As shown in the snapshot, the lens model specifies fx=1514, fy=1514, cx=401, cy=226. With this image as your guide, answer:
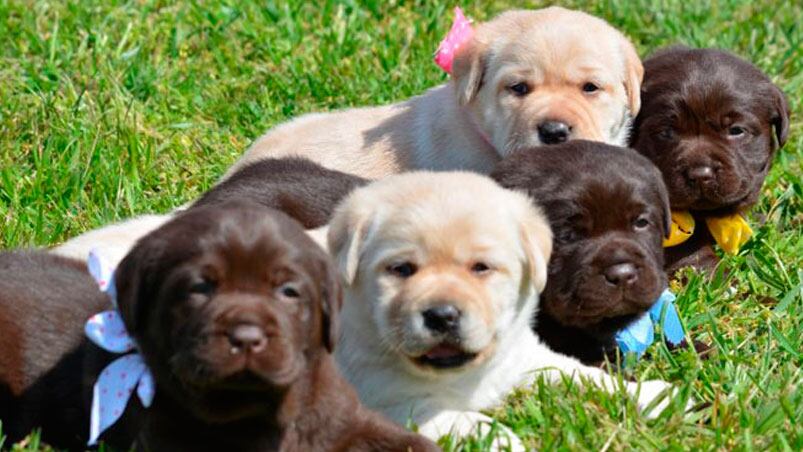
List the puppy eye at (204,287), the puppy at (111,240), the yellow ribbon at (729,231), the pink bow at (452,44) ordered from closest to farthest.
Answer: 1. the puppy eye at (204,287)
2. the puppy at (111,240)
3. the yellow ribbon at (729,231)
4. the pink bow at (452,44)

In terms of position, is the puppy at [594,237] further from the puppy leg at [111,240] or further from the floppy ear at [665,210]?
the puppy leg at [111,240]

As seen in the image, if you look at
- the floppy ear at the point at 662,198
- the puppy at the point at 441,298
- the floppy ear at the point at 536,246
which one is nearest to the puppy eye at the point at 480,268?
the puppy at the point at 441,298

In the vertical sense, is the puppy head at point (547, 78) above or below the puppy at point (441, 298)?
below

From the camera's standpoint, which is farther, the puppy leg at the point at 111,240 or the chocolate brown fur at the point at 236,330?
the puppy leg at the point at 111,240

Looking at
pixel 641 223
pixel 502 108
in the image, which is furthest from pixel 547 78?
pixel 641 223

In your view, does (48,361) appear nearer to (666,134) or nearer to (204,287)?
(204,287)

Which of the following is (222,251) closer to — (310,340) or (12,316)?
(310,340)

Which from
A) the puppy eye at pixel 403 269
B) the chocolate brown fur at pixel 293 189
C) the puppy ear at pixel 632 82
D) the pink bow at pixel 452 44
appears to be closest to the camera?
the puppy eye at pixel 403 269

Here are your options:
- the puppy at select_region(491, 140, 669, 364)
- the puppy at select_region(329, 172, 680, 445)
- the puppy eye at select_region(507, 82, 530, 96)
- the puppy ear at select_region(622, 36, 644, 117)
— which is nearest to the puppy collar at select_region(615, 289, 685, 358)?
the puppy at select_region(491, 140, 669, 364)
